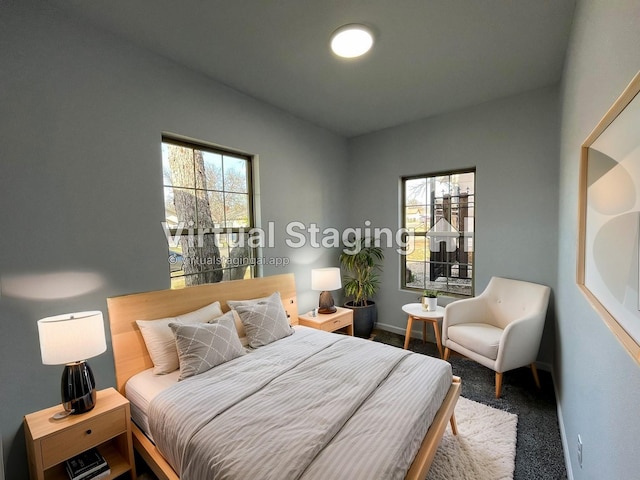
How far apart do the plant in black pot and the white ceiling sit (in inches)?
73.8

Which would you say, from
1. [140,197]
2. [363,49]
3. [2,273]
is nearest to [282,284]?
[140,197]

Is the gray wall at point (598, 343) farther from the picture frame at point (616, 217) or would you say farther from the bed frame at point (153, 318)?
the bed frame at point (153, 318)

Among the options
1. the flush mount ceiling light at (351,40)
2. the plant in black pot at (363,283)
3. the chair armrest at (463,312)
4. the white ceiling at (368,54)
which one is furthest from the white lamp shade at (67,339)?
the chair armrest at (463,312)

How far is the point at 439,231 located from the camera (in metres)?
3.61

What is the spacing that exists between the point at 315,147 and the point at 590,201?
290 cm

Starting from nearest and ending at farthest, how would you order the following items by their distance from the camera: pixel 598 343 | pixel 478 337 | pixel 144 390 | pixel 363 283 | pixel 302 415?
pixel 598 343 → pixel 302 415 → pixel 144 390 → pixel 478 337 → pixel 363 283

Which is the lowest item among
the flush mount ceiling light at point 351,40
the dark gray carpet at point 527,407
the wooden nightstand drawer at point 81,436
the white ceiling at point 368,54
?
the dark gray carpet at point 527,407

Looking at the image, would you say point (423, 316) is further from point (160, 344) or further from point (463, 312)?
point (160, 344)

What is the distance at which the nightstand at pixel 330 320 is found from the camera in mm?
3047

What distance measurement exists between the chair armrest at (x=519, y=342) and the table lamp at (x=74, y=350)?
9.45 ft

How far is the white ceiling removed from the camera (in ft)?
5.81

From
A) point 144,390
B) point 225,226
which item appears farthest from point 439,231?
point 144,390

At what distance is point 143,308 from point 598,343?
2.62 meters

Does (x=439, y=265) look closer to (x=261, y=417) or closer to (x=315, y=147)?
(x=315, y=147)
